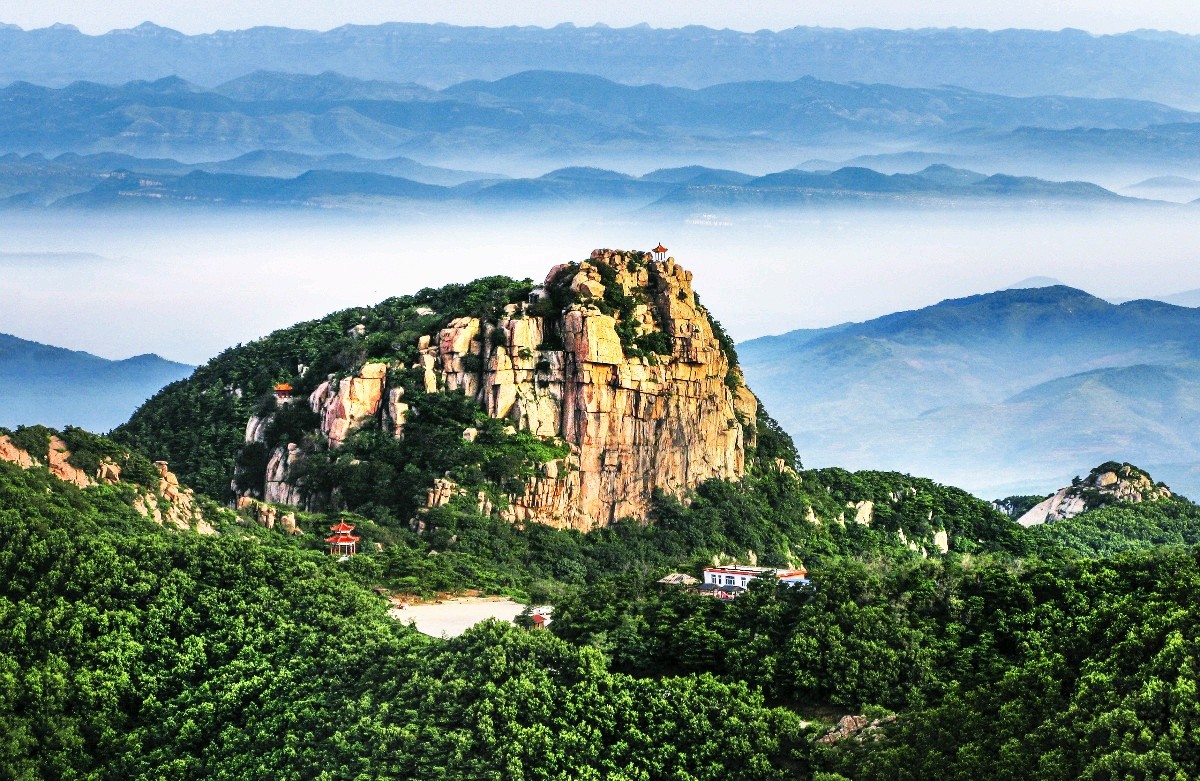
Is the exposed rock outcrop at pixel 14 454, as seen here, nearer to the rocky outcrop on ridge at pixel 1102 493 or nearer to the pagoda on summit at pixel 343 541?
the pagoda on summit at pixel 343 541

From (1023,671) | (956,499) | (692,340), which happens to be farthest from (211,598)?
(956,499)

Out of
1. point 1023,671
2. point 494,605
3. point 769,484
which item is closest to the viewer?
point 1023,671

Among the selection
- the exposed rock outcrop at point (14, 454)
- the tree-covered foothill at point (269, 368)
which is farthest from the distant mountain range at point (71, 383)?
the exposed rock outcrop at point (14, 454)

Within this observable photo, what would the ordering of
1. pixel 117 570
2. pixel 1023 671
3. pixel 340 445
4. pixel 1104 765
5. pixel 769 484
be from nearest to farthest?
pixel 1104 765
pixel 1023 671
pixel 117 570
pixel 340 445
pixel 769 484

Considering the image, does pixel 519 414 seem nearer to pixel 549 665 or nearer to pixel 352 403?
pixel 352 403

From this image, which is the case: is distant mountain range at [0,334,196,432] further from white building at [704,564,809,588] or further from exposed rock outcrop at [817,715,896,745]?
exposed rock outcrop at [817,715,896,745]

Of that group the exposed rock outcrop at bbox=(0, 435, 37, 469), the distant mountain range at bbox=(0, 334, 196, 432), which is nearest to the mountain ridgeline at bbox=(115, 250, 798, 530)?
the exposed rock outcrop at bbox=(0, 435, 37, 469)

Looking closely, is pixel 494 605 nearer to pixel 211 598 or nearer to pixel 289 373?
pixel 211 598
